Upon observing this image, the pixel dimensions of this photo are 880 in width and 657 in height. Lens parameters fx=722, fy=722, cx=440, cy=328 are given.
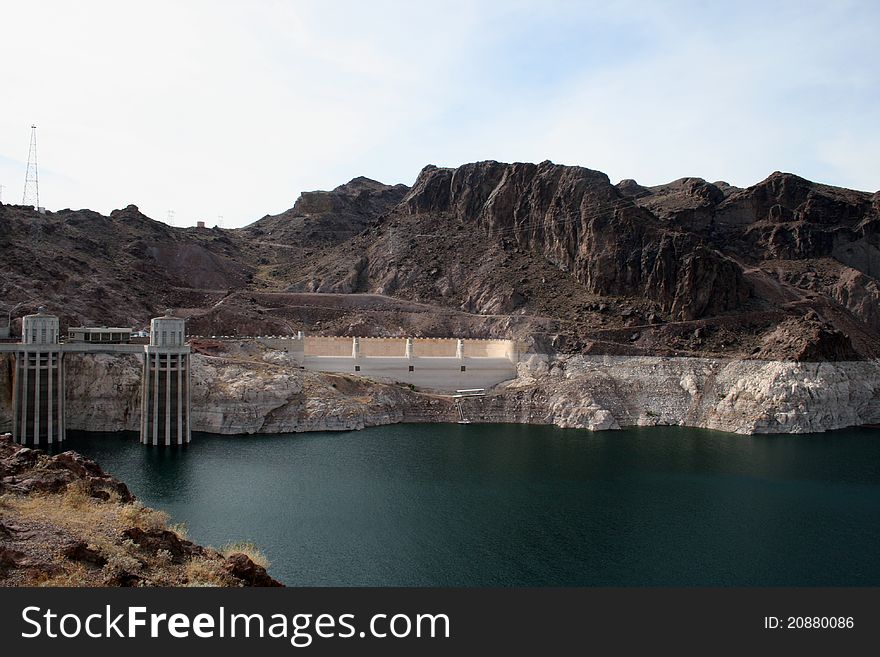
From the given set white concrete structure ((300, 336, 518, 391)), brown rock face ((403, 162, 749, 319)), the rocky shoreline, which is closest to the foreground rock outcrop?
the rocky shoreline

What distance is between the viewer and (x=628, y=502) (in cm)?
4797

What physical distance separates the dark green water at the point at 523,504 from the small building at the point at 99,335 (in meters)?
9.71

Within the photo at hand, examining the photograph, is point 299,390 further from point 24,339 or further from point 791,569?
point 791,569

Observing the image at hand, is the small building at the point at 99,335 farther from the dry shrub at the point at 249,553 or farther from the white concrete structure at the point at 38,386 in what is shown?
the dry shrub at the point at 249,553

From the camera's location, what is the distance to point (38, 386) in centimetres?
6075

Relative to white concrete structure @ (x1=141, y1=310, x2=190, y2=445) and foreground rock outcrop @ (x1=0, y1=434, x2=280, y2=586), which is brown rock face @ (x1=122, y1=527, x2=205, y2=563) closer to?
foreground rock outcrop @ (x1=0, y1=434, x2=280, y2=586)

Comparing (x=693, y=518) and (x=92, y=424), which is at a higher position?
(x=92, y=424)

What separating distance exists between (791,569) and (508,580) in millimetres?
14899

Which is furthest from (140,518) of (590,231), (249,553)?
(590,231)

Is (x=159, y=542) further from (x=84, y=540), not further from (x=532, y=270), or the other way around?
(x=532, y=270)

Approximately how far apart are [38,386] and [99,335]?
8610 millimetres

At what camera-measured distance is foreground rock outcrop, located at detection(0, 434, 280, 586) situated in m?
18.9

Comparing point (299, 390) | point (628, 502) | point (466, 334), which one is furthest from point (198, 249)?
point (628, 502)

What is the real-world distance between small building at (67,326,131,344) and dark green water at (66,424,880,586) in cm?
971
